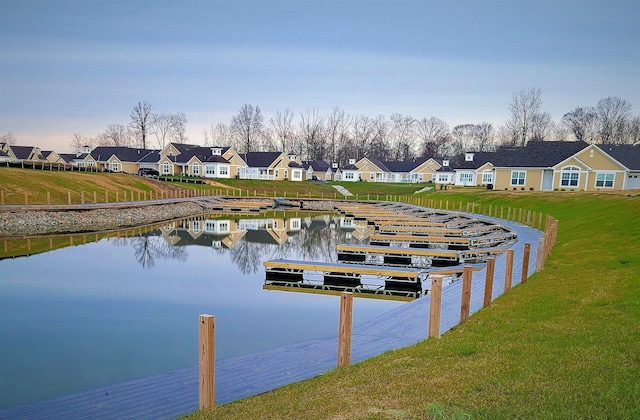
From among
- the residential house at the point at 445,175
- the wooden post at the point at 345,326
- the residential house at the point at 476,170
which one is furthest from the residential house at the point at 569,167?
the wooden post at the point at 345,326

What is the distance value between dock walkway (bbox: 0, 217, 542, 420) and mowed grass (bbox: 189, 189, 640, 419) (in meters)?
0.78

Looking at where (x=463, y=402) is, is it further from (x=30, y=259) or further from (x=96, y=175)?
(x=96, y=175)

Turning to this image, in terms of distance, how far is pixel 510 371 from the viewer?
248 inches

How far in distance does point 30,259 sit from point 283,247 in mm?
13644

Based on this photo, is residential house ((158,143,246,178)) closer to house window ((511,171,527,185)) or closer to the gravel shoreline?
the gravel shoreline

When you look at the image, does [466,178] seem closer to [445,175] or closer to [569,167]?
[445,175]

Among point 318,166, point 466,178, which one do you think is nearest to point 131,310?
point 466,178

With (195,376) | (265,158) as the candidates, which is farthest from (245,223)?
(265,158)

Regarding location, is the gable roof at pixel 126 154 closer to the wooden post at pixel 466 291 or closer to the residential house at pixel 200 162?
the residential house at pixel 200 162

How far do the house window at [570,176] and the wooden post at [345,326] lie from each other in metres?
47.7

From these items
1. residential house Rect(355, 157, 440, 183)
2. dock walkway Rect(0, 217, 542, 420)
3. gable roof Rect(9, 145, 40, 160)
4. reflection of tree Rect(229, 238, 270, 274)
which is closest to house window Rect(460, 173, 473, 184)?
residential house Rect(355, 157, 440, 183)

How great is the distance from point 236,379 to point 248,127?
369 feet

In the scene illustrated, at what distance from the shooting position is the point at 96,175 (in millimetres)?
56375

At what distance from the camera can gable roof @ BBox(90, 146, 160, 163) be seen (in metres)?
92.4
